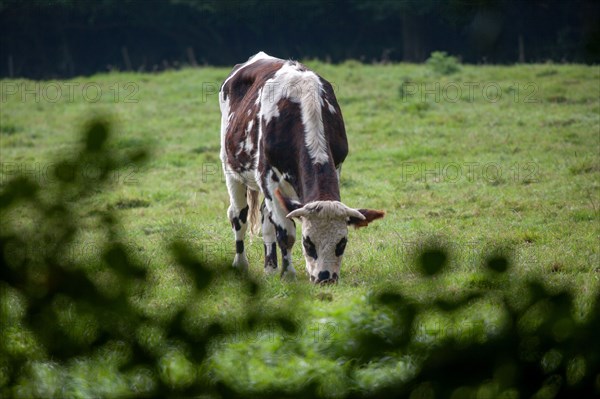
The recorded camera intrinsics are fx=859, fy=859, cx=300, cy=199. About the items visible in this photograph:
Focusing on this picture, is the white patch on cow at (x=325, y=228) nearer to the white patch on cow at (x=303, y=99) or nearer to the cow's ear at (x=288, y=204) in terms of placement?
the cow's ear at (x=288, y=204)

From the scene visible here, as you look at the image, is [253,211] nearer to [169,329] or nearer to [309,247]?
[309,247]

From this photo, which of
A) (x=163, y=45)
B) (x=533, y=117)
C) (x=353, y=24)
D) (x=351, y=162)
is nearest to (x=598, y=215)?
(x=351, y=162)

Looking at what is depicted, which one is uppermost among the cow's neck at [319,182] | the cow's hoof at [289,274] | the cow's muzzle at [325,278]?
the cow's neck at [319,182]

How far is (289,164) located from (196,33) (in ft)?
120

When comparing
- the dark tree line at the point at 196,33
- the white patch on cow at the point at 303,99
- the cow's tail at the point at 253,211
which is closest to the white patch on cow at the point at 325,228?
the white patch on cow at the point at 303,99

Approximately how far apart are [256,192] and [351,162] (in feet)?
16.5

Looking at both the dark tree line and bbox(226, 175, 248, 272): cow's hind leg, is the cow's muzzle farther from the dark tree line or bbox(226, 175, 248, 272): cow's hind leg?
the dark tree line

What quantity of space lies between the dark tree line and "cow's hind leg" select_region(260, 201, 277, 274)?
2646 cm

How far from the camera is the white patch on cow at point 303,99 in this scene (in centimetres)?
683

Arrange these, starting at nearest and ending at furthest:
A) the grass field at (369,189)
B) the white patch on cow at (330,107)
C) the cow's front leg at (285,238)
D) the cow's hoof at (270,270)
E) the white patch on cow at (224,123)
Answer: the grass field at (369,189)
the cow's front leg at (285,238)
the white patch on cow at (330,107)
the cow's hoof at (270,270)
the white patch on cow at (224,123)

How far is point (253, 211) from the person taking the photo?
8.28 m

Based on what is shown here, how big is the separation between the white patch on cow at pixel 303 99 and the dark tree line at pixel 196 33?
26273mm

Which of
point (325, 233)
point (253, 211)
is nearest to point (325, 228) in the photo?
point (325, 233)

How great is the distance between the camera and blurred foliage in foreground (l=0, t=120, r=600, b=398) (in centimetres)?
157
